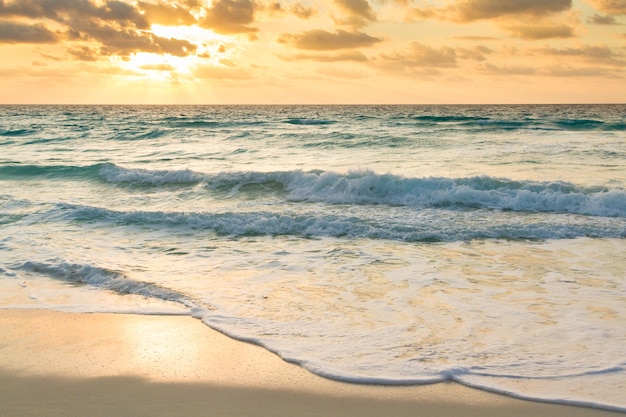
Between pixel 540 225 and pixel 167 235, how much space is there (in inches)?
283

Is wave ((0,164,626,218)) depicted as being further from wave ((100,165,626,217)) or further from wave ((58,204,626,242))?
wave ((58,204,626,242))

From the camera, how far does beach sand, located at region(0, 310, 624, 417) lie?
13.6 feet

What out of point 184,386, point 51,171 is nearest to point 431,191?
point 184,386

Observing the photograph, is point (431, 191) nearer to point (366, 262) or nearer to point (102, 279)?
point (366, 262)

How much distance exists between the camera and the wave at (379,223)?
1029cm

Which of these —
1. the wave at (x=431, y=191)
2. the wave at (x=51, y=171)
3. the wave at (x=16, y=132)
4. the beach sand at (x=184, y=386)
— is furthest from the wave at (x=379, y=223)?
the wave at (x=16, y=132)

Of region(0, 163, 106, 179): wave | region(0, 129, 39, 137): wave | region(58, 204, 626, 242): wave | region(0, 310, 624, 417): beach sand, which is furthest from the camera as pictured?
region(0, 129, 39, 137): wave

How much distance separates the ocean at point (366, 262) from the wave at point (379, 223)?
0.05 m

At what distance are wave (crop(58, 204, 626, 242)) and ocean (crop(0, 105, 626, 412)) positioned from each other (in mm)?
55

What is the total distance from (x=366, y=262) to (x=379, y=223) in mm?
2709

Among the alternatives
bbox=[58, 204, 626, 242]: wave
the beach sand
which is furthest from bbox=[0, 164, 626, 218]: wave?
the beach sand

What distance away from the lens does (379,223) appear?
11.1m

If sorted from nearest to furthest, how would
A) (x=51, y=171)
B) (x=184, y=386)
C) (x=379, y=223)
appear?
(x=184, y=386)
(x=379, y=223)
(x=51, y=171)

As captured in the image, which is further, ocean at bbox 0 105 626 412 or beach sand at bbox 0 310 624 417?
ocean at bbox 0 105 626 412
